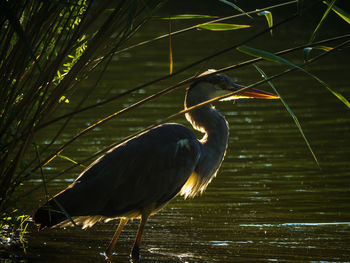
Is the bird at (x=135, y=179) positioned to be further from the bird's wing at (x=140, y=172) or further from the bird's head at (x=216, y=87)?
the bird's head at (x=216, y=87)

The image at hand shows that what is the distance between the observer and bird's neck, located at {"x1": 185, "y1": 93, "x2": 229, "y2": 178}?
6.21 metres

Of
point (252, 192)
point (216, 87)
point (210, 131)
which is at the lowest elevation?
point (252, 192)

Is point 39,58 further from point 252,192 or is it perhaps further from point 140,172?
point 252,192

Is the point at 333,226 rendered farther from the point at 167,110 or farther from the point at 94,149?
the point at 167,110

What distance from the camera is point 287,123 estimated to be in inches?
420

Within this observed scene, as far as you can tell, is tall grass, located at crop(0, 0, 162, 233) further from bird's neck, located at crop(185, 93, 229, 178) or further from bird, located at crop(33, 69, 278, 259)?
bird's neck, located at crop(185, 93, 229, 178)

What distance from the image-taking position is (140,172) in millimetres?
5742

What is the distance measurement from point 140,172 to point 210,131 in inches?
32.5

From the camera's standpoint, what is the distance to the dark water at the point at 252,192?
5641mm

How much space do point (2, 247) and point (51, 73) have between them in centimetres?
171

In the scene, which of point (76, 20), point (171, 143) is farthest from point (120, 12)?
point (171, 143)

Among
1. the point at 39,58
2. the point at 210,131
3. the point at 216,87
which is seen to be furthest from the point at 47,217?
the point at 216,87

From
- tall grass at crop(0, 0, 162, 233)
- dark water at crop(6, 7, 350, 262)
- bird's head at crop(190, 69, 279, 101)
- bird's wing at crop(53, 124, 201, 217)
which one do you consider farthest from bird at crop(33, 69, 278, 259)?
tall grass at crop(0, 0, 162, 233)

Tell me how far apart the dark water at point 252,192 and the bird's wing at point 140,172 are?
392mm
